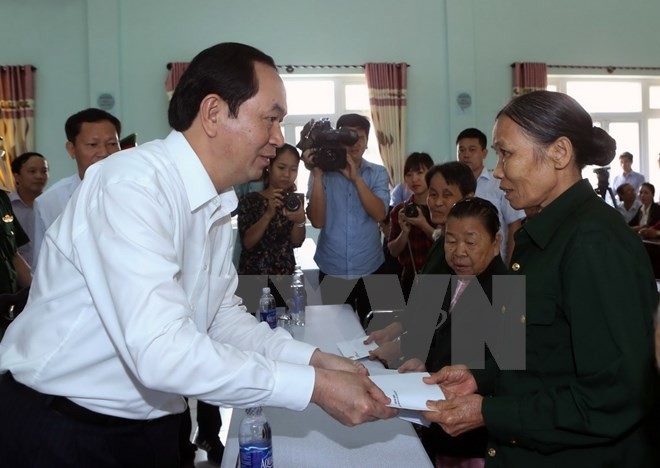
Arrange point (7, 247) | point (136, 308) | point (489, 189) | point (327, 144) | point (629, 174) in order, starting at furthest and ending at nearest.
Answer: point (629, 174) < point (489, 189) < point (327, 144) < point (7, 247) < point (136, 308)

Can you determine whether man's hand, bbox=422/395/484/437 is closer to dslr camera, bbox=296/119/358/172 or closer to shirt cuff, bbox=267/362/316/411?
shirt cuff, bbox=267/362/316/411

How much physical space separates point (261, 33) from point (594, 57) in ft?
14.0

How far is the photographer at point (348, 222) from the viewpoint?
10.6ft

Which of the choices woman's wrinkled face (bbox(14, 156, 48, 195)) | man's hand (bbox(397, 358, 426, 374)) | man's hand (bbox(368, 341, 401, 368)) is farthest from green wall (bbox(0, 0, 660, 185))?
man's hand (bbox(397, 358, 426, 374))

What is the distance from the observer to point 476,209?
2064 mm

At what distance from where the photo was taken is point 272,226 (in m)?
2.93

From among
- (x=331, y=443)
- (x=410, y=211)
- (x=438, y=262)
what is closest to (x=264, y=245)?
(x=410, y=211)

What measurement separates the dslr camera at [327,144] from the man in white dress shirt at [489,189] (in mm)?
830

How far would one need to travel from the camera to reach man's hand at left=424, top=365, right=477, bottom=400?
4.77 ft

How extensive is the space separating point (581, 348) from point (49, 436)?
1023 mm

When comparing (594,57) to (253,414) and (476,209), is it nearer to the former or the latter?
(476,209)

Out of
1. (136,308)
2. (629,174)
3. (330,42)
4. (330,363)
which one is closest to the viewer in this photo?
(136,308)

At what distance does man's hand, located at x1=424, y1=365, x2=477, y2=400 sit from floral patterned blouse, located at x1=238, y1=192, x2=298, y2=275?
151 centimetres

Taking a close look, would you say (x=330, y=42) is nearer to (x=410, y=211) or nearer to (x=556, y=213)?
(x=410, y=211)
